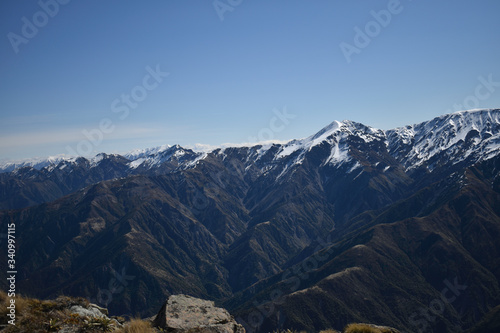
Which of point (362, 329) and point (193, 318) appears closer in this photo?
point (193, 318)

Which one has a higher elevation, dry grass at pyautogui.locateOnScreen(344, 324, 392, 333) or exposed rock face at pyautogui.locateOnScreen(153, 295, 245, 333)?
exposed rock face at pyautogui.locateOnScreen(153, 295, 245, 333)

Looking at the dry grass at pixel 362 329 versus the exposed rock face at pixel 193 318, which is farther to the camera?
the dry grass at pixel 362 329

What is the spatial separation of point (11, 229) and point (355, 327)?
36.7m

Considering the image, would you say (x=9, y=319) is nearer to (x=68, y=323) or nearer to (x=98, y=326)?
(x=68, y=323)

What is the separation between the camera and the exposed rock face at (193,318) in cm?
1859

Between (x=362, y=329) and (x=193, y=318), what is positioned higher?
(x=193, y=318)

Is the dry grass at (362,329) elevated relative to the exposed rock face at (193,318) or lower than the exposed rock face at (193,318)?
lower

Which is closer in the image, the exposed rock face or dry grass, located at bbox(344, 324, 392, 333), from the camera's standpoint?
the exposed rock face

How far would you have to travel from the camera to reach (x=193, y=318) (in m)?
20.2

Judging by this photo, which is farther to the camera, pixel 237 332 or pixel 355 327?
pixel 355 327

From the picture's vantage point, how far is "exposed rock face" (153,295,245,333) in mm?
18594

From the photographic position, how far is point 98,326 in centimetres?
1803

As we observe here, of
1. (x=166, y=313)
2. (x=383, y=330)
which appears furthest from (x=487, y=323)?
(x=166, y=313)

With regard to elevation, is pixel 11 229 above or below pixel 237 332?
above
